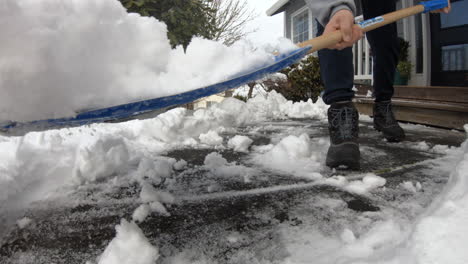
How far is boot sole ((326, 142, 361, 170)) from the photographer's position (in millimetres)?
1550

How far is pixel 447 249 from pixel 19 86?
1.10m

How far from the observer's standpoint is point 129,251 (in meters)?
0.79

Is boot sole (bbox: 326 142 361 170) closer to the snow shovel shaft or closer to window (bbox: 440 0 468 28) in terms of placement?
the snow shovel shaft

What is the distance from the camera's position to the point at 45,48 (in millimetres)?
861

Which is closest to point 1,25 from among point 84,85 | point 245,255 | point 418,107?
point 84,85

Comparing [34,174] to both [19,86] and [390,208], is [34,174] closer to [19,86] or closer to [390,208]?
[19,86]

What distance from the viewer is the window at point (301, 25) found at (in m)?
9.09

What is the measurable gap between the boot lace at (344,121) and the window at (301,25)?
303 inches

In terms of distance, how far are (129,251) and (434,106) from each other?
3048mm

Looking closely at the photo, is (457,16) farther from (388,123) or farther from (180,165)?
(180,165)

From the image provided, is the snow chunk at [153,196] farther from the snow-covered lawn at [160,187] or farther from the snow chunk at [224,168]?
the snow chunk at [224,168]

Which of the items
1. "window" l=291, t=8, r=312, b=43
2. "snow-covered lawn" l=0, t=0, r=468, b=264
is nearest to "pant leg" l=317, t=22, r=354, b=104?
"snow-covered lawn" l=0, t=0, r=468, b=264

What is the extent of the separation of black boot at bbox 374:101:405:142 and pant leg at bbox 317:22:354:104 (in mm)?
703

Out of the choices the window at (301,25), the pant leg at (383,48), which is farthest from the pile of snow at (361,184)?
the window at (301,25)
